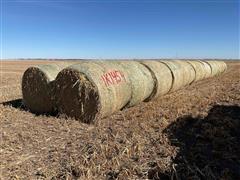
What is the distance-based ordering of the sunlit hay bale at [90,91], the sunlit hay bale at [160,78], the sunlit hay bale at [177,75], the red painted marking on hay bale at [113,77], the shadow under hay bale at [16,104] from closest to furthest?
the sunlit hay bale at [90,91] → the red painted marking on hay bale at [113,77] → the shadow under hay bale at [16,104] → the sunlit hay bale at [160,78] → the sunlit hay bale at [177,75]

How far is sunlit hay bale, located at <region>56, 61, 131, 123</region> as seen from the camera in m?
8.38

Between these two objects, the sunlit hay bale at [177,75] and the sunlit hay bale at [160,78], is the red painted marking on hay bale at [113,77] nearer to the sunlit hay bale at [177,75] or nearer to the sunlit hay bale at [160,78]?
the sunlit hay bale at [160,78]

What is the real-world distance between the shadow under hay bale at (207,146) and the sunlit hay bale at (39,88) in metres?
3.76

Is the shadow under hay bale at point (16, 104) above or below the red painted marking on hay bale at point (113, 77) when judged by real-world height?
below

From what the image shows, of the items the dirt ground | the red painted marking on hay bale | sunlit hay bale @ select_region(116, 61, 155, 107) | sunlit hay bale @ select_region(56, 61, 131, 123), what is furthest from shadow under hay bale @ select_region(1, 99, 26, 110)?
sunlit hay bale @ select_region(116, 61, 155, 107)

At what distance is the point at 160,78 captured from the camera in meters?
11.6

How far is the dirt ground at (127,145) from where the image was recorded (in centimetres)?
534

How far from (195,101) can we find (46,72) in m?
4.75

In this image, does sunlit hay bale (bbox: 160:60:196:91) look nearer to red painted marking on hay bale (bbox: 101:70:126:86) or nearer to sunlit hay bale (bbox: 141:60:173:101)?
sunlit hay bale (bbox: 141:60:173:101)

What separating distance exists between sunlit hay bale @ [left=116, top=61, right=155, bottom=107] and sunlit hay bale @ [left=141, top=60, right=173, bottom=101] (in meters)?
0.25

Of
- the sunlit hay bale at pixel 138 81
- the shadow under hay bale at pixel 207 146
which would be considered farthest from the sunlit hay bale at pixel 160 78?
the shadow under hay bale at pixel 207 146

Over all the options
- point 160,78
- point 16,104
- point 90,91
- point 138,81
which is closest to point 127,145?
point 90,91

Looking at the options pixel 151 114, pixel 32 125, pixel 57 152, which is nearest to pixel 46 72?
pixel 32 125

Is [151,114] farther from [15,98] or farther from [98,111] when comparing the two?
[15,98]
